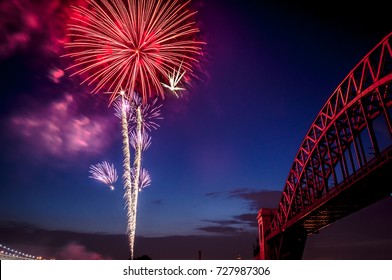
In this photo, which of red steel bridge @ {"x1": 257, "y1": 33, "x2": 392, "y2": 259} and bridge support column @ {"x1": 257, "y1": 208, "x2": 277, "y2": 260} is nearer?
red steel bridge @ {"x1": 257, "y1": 33, "x2": 392, "y2": 259}

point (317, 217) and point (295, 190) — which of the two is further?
point (295, 190)

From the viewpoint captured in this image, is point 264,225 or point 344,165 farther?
point 264,225

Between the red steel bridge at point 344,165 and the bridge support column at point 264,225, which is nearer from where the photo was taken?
the red steel bridge at point 344,165
